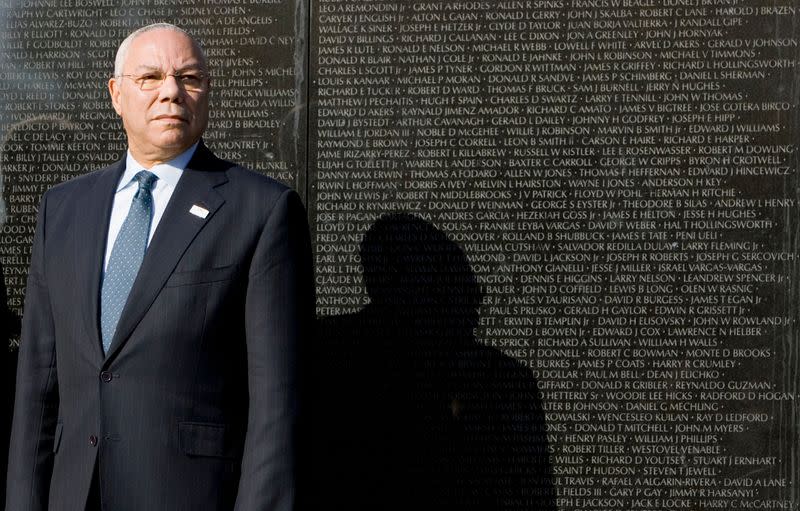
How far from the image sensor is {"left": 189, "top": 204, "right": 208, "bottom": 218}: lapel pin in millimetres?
3178

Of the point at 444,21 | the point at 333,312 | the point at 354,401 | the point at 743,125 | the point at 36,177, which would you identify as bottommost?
the point at 354,401

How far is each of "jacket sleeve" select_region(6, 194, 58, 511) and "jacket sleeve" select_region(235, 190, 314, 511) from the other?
2.35 ft

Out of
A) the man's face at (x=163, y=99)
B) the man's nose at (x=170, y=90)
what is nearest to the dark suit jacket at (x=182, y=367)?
the man's face at (x=163, y=99)

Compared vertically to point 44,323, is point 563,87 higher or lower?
higher

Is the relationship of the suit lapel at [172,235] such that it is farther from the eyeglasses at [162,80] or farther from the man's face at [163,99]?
the eyeglasses at [162,80]

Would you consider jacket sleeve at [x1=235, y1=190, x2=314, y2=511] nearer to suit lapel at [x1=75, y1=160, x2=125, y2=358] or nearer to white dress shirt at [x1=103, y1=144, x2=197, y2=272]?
white dress shirt at [x1=103, y1=144, x2=197, y2=272]

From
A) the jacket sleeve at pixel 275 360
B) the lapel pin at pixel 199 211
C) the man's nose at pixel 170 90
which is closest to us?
the jacket sleeve at pixel 275 360

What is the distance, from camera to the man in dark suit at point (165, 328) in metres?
3.04

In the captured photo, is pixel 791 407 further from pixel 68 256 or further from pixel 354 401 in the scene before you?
pixel 68 256

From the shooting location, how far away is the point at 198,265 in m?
3.12

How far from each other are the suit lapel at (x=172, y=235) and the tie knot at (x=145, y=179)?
0.12m

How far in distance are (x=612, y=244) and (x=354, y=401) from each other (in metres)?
1.44

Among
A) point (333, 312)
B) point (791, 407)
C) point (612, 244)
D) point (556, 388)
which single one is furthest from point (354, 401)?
point (791, 407)

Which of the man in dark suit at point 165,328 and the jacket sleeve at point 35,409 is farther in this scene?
the jacket sleeve at point 35,409
